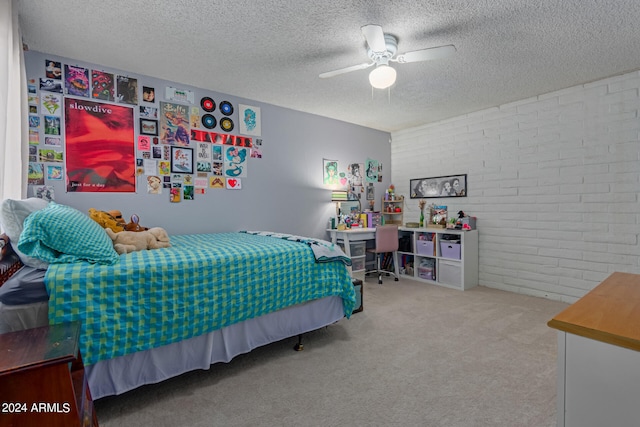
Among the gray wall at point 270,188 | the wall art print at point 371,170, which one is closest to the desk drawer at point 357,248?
the gray wall at point 270,188

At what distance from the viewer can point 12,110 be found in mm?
Answer: 1990

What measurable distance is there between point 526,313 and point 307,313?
7.50 feet

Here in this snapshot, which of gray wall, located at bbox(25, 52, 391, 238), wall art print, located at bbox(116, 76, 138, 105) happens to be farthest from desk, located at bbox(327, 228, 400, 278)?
wall art print, located at bbox(116, 76, 138, 105)

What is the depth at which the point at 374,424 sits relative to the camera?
1535 mm

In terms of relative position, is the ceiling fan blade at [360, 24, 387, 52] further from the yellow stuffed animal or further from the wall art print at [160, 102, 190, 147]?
the yellow stuffed animal

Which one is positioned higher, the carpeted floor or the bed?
the bed

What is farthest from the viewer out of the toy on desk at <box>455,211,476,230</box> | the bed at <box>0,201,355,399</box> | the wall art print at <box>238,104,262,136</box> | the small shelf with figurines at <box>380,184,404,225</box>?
the small shelf with figurines at <box>380,184,404,225</box>

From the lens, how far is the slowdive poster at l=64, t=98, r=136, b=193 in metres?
2.70

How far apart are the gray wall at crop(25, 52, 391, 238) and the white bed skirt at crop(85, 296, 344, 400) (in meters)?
1.64

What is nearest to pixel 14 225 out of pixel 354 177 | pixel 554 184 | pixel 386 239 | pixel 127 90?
pixel 127 90

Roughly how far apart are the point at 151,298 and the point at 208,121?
229 centimetres

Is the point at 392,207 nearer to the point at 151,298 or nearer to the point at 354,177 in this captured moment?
the point at 354,177

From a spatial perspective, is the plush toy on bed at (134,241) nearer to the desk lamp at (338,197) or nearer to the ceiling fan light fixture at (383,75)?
the ceiling fan light fixture at (383,75)

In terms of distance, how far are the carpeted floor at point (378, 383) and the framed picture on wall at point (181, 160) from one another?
203 centimetres
